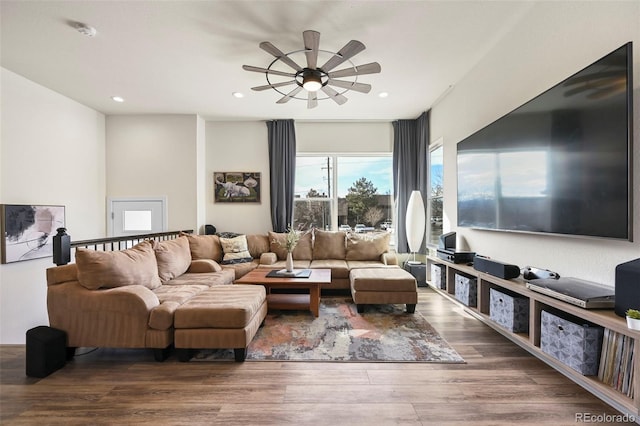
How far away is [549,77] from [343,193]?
3532 millimetres

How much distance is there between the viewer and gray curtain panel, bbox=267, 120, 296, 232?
16.8ft

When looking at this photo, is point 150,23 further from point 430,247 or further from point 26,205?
point 430,247

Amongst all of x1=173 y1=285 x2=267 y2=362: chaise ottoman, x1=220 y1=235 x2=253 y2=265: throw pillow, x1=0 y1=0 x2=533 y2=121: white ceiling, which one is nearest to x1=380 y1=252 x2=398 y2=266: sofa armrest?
x1=220 y1=235 x2=253 y2=265: throw pillow

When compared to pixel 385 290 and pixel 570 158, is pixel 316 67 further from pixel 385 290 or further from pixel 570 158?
pixel 385 290

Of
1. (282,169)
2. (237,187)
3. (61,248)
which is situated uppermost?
(282,169)

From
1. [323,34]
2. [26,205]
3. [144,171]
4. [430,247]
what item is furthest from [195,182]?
[430,247]

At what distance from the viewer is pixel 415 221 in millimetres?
4598

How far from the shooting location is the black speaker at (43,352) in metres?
2.11

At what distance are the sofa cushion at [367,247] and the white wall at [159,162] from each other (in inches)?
108

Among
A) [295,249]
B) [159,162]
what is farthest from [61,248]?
[295,249]

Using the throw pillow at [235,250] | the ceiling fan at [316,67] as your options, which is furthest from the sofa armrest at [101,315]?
the ceiling fan at [316,67]

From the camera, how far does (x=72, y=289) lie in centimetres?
233

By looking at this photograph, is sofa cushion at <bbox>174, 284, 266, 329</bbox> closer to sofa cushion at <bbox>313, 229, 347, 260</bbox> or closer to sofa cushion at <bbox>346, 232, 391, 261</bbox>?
sofa cushion at <bbox>313, 229, 347, 260</bbox>

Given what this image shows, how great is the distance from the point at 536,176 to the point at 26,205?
214 inches
